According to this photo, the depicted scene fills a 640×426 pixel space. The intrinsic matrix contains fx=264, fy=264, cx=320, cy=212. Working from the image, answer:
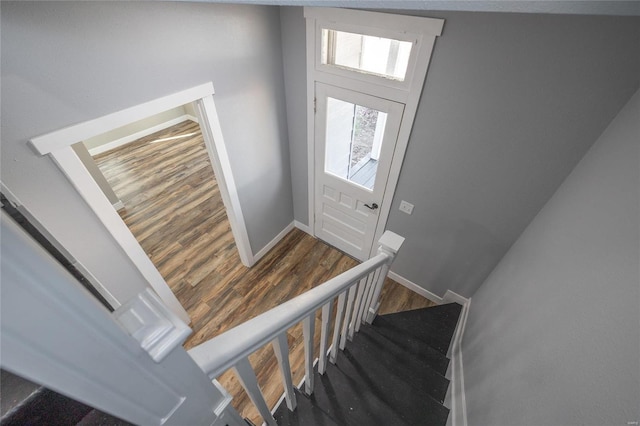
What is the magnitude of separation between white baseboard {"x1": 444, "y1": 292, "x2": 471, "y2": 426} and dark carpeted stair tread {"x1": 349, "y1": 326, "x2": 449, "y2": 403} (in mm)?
53

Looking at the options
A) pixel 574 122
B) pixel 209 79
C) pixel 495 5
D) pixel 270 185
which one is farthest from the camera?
pixel 270 185

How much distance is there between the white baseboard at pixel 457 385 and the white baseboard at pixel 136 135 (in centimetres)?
604

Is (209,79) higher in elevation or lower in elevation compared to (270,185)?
higher

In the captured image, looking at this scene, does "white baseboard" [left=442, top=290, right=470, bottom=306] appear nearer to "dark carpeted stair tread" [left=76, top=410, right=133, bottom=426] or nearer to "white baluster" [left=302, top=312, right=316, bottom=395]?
"white baluster" [left=302, top=312, right=316, bottom=395]

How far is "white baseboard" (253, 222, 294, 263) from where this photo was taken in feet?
10.2

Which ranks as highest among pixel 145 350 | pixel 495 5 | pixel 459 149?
pixel 495 5

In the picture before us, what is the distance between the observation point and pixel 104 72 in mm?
1341

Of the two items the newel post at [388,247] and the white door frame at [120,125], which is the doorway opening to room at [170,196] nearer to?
the white door frame at [120,125]

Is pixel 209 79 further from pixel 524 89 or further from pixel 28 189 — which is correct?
pixel 524 89

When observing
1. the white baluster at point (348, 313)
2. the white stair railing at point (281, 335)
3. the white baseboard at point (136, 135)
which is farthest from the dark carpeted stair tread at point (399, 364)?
the white baseboard at point (136, 135)

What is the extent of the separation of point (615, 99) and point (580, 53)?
0.94 feet

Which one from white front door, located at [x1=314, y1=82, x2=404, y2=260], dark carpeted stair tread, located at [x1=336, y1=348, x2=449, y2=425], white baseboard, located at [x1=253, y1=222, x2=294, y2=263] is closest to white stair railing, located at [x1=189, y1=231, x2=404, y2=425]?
dark carpeted stair tread, located at [x1=336, y1=348, x2=449, y2=425]

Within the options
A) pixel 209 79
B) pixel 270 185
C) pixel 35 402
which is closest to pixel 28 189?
pixel 209 79

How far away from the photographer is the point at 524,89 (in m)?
1.50
